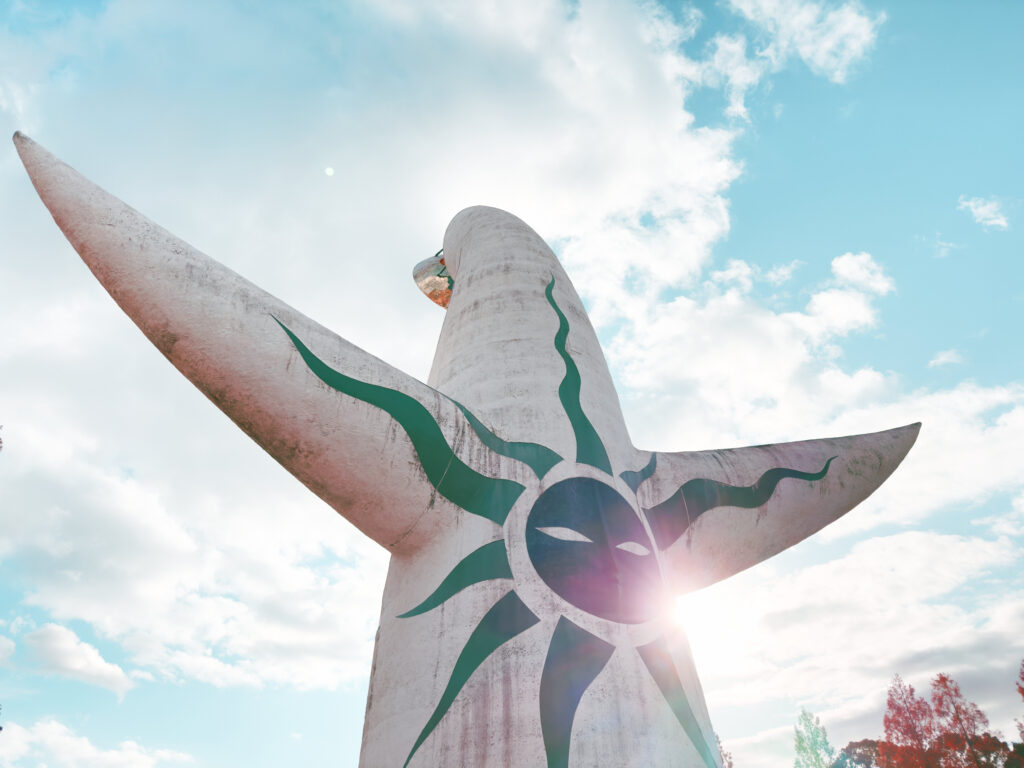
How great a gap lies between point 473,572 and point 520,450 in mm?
1258

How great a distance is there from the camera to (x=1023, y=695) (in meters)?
35.8

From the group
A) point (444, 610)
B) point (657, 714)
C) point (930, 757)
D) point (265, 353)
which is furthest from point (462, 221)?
point (930, 757)

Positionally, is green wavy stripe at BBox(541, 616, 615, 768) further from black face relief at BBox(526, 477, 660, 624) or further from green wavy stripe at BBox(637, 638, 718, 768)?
green wavy stripe at BBox(637, 638, 718, 768)

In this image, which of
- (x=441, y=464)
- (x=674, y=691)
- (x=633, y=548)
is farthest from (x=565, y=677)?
(x=441, y=464)

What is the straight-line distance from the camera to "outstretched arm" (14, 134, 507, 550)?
4.97m

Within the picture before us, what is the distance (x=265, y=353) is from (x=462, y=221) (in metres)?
6.35

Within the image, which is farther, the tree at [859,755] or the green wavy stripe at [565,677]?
the tree at [859,755]

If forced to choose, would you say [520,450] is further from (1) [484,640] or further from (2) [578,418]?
(1) [484,640]

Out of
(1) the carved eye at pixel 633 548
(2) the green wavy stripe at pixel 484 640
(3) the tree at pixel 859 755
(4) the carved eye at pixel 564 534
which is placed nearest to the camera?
(2) the green wavy stripe at pixel 484 640

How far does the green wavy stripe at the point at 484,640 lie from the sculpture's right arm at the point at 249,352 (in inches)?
43.6

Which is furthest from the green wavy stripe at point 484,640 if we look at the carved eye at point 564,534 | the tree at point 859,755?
the tree at point 859,755

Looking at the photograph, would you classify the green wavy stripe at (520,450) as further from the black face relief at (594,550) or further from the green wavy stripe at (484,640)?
the green wavy stripe at (484,640)

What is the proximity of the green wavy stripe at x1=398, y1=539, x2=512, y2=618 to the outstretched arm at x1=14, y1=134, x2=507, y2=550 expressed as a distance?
505mm

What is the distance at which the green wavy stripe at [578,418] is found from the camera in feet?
20.4
